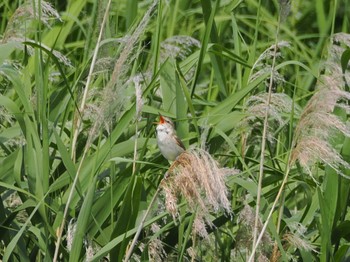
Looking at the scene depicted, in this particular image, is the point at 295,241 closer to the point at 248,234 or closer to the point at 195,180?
the point at 248,234

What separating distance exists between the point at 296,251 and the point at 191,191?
1.01 meters

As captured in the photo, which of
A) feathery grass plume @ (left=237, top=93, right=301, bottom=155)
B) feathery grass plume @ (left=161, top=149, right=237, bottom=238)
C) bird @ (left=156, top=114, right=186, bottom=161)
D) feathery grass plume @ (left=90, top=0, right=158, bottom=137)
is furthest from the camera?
bird @ (left=156, top=114, right=186, bottom=161)

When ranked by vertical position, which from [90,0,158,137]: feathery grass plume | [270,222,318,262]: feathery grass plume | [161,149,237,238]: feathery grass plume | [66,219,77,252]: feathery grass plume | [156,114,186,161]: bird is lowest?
[270,222,318,262]: feathery grass plume

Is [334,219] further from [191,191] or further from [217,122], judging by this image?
[191,191]

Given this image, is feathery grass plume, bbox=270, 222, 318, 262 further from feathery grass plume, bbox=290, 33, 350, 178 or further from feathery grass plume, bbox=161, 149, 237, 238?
feathery grass plume, bbox=161, 149, 237, 238

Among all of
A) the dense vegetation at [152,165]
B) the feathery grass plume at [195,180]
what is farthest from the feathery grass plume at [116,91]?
the feathery grass plume at [195,180]

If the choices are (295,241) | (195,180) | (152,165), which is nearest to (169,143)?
(152,165)

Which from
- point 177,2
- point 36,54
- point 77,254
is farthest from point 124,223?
point 177,2

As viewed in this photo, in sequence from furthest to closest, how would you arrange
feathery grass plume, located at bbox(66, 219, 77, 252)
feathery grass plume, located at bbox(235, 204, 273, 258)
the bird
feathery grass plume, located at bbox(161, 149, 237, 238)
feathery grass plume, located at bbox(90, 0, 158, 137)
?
the bird < feathery grass plume, located at bbox(235, 204, 273, 258) < feathery grass plume, located at bbox(66, 219, 77, 252) < feathery grass plume, located at bbox(90, 0, 158, 137) < feathery grass plume, located at bbox(161, 149, 237, 238)

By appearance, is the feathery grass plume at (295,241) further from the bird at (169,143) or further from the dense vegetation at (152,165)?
the bird at (169,143)

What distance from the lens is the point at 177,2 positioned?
4836 millimetres

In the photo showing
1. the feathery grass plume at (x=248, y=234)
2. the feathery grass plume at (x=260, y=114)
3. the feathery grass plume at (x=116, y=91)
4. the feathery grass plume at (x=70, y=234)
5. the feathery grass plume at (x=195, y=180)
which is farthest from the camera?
the feathery grass plume at (x=260, y=114)

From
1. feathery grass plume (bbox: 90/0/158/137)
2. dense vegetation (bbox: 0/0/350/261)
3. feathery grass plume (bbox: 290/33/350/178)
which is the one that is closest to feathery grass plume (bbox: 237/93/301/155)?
dense vegetation (bbox: 0/0/350/261)

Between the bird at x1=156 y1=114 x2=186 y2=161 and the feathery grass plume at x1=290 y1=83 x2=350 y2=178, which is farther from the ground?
the feathery grass plume at x1=290 y1=83 x2=350 y2=178
